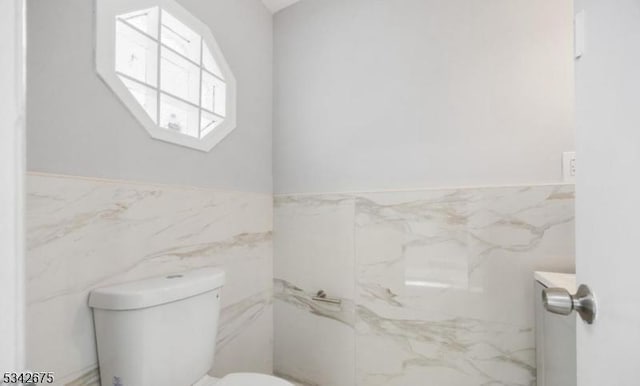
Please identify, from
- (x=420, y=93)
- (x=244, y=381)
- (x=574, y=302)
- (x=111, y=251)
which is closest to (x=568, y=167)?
(x=420, y=93)

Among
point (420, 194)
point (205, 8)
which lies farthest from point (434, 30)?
point (205, 8)

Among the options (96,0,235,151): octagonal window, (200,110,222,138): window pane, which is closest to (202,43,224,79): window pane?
(96,0,235,151): octagonal window

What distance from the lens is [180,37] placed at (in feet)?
4.05

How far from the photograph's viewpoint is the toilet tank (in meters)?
0.86

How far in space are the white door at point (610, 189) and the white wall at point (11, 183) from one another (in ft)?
2.33

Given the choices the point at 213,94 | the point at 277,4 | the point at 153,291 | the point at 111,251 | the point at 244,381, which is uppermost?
the point at 277,4

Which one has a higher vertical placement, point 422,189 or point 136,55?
point 136,55

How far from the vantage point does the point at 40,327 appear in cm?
77

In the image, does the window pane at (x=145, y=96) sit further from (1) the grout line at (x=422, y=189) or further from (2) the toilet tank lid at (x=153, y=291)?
(1) the grout line at (x=422, y=189)

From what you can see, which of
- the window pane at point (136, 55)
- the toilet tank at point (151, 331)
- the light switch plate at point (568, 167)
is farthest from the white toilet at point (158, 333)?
the light switch plate at point (568, 167)

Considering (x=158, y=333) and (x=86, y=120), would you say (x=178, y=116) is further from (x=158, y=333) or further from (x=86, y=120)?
(x=158, y=333)

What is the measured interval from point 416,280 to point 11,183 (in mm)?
1363

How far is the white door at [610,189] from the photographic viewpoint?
1.25 ft

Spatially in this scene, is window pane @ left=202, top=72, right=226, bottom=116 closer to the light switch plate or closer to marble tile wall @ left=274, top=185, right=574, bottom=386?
marble tile wall @ left=274, top=185, right=574, bottom=386
